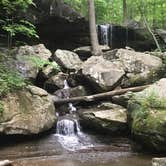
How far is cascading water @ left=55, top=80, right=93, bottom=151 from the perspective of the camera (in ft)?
35.9

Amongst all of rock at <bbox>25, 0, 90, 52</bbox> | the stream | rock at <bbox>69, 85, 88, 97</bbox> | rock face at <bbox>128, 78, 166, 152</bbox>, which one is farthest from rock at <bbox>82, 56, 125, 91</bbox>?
rock at <bbox>25, 0, 90, 52</bbox>

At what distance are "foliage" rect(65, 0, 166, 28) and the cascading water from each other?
1298 centimetres

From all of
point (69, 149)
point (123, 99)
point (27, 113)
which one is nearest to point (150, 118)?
point (69, 149)

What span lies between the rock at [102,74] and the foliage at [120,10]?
9276mm

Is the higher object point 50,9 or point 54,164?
point 50,9

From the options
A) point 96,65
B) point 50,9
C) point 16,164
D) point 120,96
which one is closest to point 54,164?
point 16,164

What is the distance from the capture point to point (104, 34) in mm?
21938

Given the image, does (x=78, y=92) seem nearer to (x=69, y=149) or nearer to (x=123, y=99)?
(x=123, y=99)

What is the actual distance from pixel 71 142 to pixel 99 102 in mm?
3200

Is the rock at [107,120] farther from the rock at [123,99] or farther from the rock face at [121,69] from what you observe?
the rock face at [121,69]

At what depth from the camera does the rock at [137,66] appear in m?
15.2

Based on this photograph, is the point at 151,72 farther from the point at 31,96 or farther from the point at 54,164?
the point at 54,164

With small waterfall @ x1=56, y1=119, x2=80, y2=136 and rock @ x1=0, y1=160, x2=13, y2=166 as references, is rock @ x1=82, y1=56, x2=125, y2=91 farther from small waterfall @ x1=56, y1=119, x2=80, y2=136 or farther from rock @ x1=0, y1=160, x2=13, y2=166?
rock @ x1=0, y1=160, x2=13, y2=166

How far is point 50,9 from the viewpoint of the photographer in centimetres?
1822
